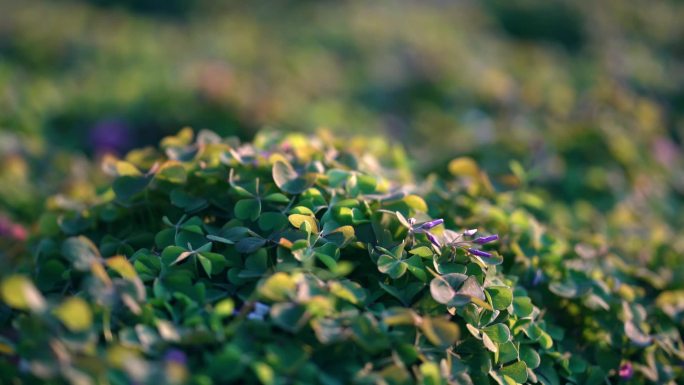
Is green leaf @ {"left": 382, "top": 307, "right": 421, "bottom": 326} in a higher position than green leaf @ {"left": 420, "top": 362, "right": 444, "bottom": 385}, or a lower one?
higher

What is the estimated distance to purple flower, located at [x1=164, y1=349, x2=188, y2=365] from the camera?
120 cm

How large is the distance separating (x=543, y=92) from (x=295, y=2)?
3381mm

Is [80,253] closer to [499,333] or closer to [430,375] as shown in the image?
[430,375]

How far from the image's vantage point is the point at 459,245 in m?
1.49

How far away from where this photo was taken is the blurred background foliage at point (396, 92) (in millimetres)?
2771

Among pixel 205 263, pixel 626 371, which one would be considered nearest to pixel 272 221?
pixel 205 263

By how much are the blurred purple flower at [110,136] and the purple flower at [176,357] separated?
2300mm

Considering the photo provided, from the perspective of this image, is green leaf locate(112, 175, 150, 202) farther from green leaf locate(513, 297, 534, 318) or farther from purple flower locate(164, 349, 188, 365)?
green leaf locate(513, 297, 534, 318)

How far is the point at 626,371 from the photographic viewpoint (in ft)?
5.51

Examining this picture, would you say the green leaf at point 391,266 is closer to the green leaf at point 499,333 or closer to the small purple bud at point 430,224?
the small purple bud at point 430,224

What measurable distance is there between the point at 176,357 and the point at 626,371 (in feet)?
3.75

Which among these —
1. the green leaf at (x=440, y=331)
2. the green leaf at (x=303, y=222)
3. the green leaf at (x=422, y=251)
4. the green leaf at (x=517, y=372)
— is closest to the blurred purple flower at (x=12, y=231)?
the green leaf at (x=303, y=222)

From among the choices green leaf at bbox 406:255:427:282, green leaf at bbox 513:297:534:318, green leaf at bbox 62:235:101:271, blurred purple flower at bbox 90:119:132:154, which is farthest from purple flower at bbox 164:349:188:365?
blurred purple flower at bbox 90:119:132:154

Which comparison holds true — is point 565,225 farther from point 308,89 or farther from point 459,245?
point 308,89
